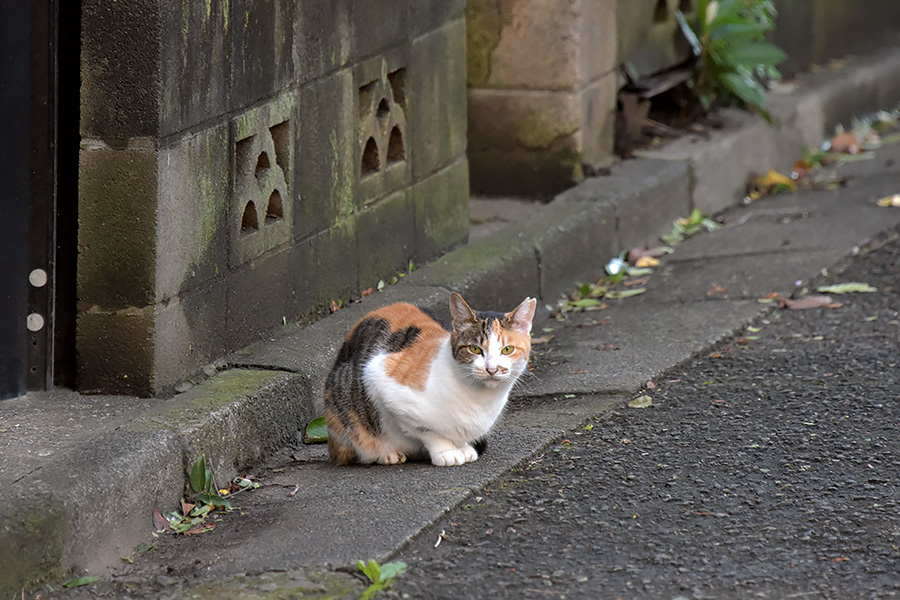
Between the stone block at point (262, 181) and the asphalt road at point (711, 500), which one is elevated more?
the stone block at point (262, 181)

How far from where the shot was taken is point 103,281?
3.60 m

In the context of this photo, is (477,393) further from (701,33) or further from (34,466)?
(701,33)

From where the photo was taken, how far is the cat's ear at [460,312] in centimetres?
357

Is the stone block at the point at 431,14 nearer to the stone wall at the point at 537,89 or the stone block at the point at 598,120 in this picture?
the stone wall at the point at 537,89

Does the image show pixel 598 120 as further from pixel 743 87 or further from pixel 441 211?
pixel 441 211

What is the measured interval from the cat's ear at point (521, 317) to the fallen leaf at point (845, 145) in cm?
534

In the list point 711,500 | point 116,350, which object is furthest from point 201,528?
point 711,500

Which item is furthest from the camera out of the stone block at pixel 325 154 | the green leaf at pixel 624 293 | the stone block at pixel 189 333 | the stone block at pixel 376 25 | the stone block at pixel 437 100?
the green leaf at pixel 624 293

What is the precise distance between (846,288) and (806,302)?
29 cm

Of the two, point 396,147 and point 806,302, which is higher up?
point 396,147

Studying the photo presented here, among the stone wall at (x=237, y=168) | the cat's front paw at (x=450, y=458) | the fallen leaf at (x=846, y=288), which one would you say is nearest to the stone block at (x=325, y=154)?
the stone wall at (x=237, y=168)

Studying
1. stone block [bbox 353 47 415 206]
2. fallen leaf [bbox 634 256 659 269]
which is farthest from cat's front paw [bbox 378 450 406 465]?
fallen leaf [bbox 634 256 659 269]

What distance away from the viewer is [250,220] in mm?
4094

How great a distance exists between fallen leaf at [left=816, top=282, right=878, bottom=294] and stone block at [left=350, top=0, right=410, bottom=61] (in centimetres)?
212
